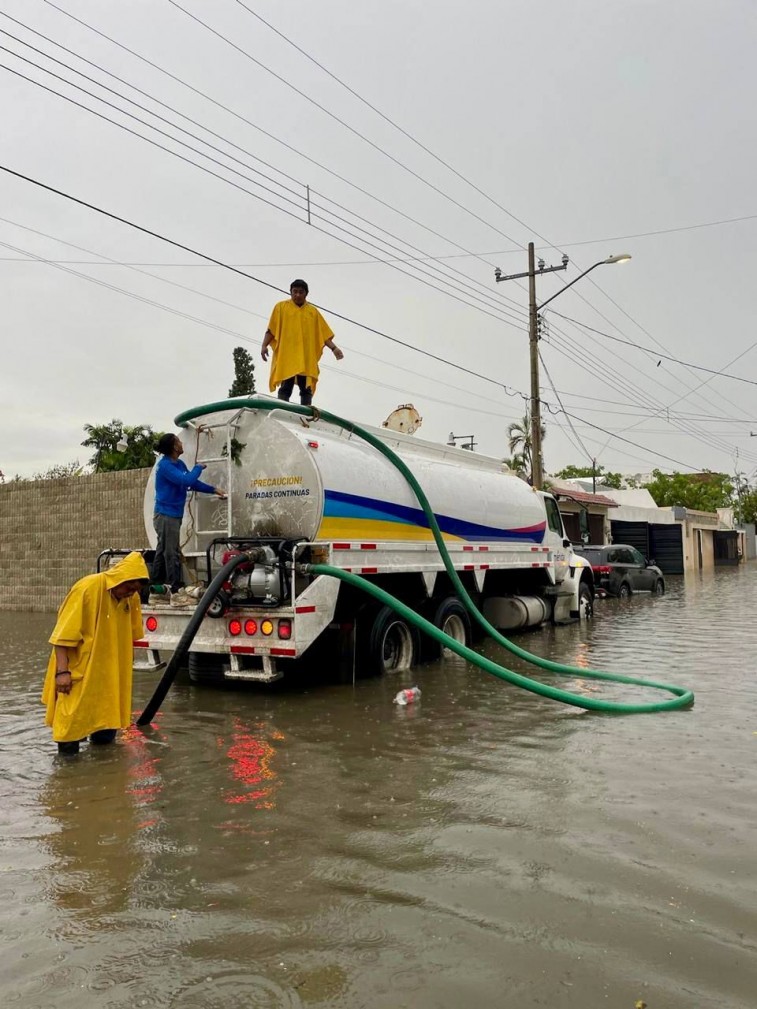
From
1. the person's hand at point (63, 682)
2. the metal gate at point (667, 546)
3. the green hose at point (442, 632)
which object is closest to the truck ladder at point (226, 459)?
the green hose at point (442, 632)

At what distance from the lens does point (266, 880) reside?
11.8ft

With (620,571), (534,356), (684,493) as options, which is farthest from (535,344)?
(684,493)

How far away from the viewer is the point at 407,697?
302 inches

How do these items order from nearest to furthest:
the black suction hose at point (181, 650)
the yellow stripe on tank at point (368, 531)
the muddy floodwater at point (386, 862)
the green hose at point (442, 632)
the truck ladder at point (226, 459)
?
1. the muddy floodwater at point (386, 862)
2. the black suction hose at point (181, 650)
3. the green hose at point (442, 632)
4. the yellow stripe on tank at point (368, 531)
5. the truck ladder at point (226, 459)

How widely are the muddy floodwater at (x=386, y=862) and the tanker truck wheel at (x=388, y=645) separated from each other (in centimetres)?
143

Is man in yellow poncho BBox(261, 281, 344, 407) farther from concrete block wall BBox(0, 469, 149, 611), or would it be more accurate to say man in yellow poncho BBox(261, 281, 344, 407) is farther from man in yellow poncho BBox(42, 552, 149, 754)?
concrete block wall BBox(0, 469, 149, 611)

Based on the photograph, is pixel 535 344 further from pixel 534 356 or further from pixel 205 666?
pixel 205 666

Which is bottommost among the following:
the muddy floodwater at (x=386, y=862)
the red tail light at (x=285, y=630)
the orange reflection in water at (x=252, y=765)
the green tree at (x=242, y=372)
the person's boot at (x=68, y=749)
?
the muddy floodwater at (x=386, y=862)

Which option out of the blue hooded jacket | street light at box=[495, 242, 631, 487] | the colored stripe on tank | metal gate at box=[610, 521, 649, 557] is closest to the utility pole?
street light at box=[495, 242, 631, 487]

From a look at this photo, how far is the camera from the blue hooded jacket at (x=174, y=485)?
318 inches

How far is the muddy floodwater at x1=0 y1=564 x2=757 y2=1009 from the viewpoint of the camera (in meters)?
2.79

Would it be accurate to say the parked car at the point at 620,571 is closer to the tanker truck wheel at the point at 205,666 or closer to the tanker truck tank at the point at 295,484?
the tanker truck tank at the point at 295,484

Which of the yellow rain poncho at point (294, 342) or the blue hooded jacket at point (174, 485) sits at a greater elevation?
the yellow rain poncho at point (294, 342)

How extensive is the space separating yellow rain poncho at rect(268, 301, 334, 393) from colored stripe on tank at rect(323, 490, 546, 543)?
188 centimetres
